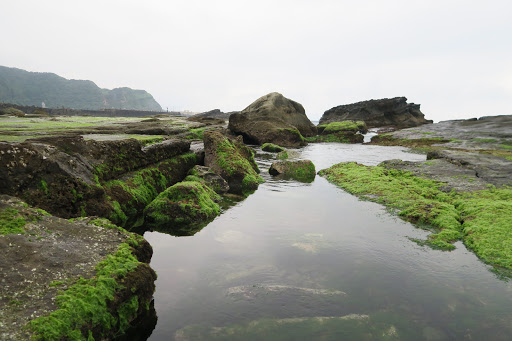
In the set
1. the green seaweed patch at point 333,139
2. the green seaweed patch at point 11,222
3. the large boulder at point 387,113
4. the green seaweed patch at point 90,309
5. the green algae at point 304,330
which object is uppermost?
the large boulder at point 387,113

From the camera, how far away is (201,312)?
17.6 ft

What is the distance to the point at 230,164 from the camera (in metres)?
15.4

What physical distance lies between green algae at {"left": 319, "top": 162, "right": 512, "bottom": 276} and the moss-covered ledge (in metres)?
7.89

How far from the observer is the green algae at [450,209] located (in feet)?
26.3

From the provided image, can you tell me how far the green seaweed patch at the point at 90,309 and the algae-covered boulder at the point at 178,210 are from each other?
4.19m

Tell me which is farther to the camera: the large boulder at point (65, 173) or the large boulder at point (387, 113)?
the large boulder at point (387, 113)

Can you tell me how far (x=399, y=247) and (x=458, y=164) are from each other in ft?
44.8

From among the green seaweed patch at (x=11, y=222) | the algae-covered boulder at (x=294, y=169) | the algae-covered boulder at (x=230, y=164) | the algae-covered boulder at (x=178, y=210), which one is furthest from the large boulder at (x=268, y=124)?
the green seaweed patch at (x=11, y=222)

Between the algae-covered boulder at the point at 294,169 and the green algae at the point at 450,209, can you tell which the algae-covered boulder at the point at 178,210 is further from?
the algae-covered boulder at the point at 294,169

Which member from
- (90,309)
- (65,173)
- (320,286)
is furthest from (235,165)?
(90,309)

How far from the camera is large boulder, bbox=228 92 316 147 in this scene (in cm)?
3934

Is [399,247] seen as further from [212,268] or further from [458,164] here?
[458,164]

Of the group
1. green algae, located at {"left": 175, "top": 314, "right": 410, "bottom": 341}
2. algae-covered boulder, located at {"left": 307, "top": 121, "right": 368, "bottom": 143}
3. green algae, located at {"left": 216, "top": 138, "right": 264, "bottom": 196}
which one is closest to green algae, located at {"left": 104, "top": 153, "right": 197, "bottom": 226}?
green algae, located at {"left": 216, "top": 138, "right": 264, "bottom": 196}

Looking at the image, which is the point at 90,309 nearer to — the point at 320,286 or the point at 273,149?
the point at 320,286
